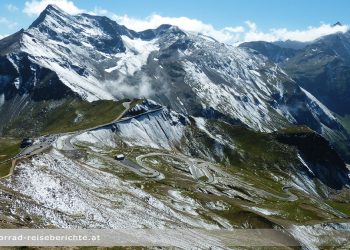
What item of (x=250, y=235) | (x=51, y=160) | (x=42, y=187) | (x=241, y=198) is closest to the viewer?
→ (x=42, y=187)

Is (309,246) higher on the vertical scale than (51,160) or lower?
lower

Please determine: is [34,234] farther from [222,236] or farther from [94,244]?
[222,236]

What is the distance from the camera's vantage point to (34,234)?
205 ft

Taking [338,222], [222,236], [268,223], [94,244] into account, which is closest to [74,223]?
[94,244]

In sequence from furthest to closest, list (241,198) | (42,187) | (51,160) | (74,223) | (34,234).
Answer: (241,198) → (51,160) → (42,187) → (74,223) → (34,234)

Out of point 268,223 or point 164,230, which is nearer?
point 164,230

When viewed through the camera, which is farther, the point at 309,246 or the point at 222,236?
the point at 309,246

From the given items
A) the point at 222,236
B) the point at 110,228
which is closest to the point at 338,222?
the point at 222,236

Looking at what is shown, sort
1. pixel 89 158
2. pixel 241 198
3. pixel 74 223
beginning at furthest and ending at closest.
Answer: pixel 241 198 → pixel 89 158 → pixel 74 223

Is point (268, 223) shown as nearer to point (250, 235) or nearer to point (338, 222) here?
point (250, 235)

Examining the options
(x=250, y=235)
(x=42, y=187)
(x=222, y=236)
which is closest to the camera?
(x=42, y=187)

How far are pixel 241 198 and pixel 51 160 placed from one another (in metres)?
97.0

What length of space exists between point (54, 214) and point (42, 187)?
1580cm

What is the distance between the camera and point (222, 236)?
334 ft
